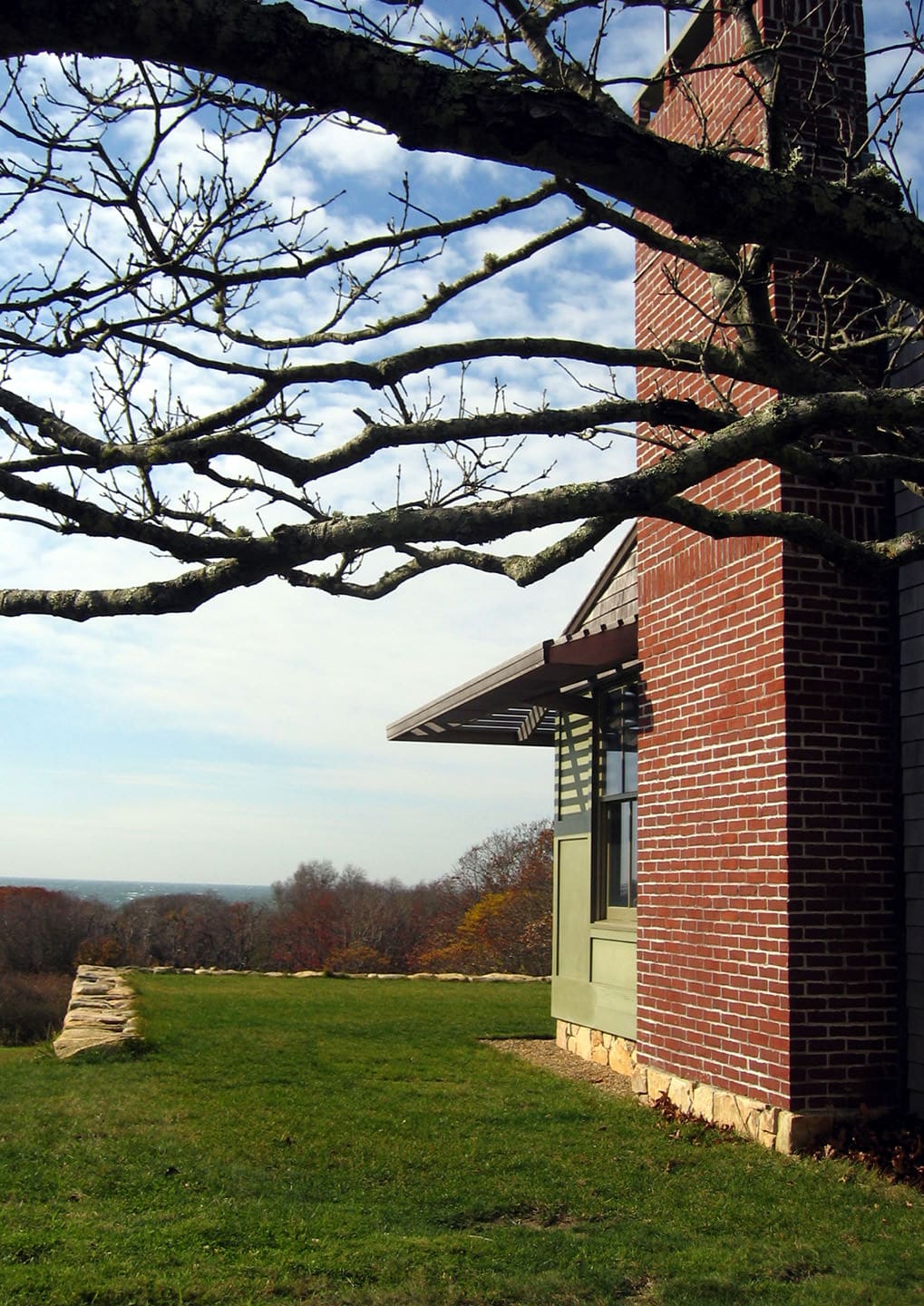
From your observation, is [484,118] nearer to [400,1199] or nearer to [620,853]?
[400,1199]

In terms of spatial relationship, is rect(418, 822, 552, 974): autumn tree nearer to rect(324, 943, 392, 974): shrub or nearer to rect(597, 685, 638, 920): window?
rect(324, 943, 392, 974): shrub

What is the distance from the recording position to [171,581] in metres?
4.28

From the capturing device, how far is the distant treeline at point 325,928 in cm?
2383

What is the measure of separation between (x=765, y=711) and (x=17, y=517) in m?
4.28

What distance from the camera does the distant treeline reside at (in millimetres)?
23828

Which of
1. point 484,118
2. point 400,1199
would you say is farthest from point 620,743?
point 484,118

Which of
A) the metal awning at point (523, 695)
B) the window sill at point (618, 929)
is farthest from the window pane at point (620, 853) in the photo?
the metal awning at point (523, 695)

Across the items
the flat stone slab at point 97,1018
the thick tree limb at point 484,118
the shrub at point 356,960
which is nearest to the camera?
the thick tree limb at point 484,118

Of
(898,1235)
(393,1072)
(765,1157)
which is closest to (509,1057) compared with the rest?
(393,1072)

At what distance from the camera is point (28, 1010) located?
1428 cm

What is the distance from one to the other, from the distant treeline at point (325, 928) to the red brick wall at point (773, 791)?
53.0 ft

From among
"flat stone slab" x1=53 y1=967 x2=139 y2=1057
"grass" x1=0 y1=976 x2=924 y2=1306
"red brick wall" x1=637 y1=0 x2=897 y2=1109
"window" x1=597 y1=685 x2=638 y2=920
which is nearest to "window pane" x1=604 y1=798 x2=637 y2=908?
"window" x1=597 y1=685 x2=638 y2=920

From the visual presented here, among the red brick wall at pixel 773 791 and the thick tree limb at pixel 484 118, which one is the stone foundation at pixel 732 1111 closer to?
the red brick wall at pixel 773 791

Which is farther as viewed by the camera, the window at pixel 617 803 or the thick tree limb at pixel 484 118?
the window at pixel 617 803
